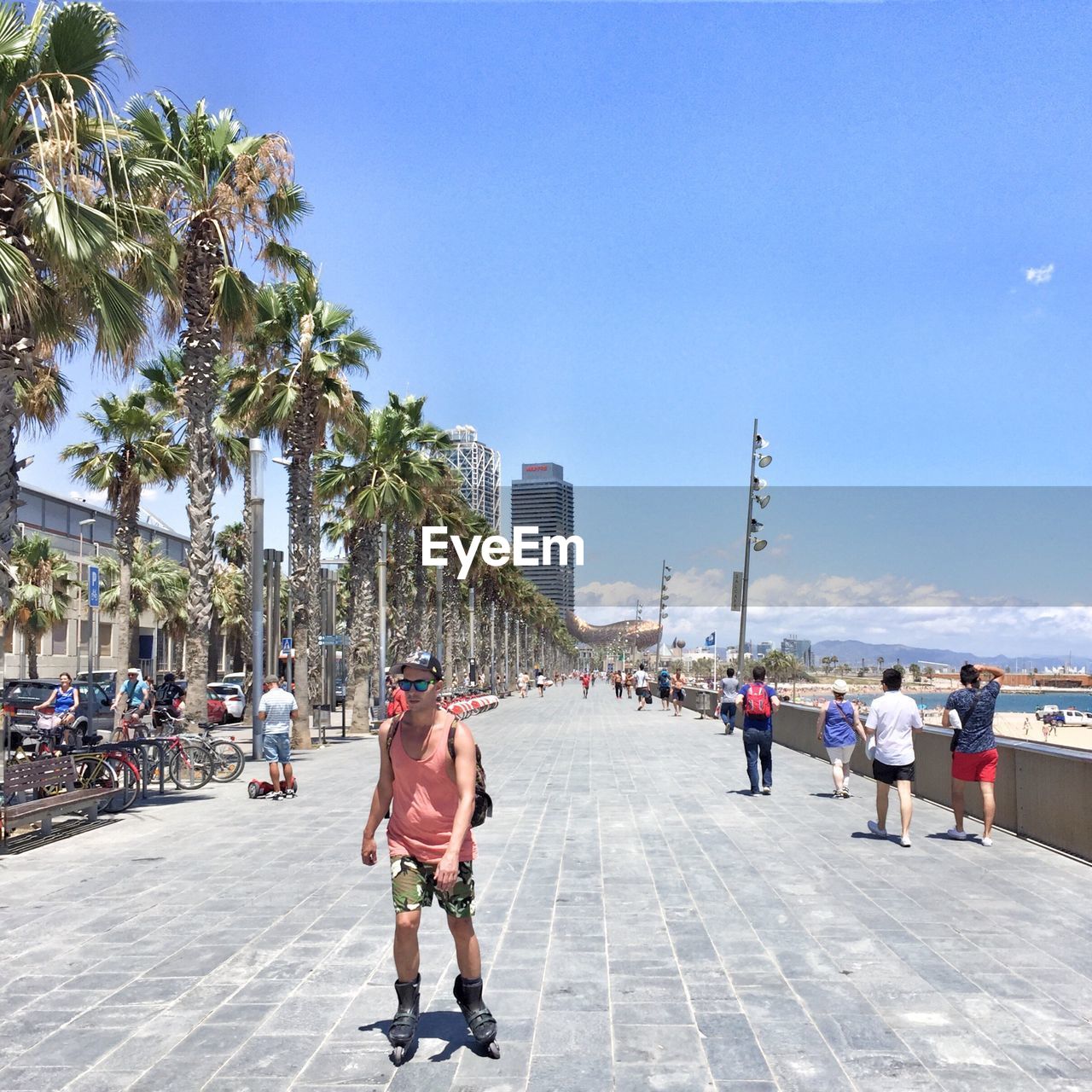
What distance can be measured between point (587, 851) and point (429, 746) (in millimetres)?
5851

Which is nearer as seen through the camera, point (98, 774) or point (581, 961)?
point (581, 961)

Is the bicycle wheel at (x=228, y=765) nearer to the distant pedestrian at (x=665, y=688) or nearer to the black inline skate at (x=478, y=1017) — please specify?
the black inline skate at (x=478, y=1017)

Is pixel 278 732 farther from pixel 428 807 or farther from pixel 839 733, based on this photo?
pixel 428 807

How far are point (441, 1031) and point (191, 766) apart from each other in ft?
39.6

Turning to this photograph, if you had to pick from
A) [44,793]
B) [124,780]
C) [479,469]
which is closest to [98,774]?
[124,780]

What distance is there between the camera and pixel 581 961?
6.25 m

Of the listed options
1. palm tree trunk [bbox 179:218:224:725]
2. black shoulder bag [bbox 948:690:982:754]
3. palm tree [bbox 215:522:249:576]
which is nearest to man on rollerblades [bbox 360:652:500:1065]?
black shoulder bag [bbox 948:690:982:754]

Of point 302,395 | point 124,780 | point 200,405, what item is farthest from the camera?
point 302,395

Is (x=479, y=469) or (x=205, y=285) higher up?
(x=479, y=469)

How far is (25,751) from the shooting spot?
22.7 metres

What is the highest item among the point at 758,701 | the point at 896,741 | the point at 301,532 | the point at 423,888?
the point at 301,532

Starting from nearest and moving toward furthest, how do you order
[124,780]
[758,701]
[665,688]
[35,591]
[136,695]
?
[124,780] < [758,701] < [136,695] < [35,591] < [665,688]

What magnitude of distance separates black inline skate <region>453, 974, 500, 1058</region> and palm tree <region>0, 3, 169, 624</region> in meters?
7.33

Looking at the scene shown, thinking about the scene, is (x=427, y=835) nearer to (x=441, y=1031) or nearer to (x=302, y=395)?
(x=441, y=1031)
